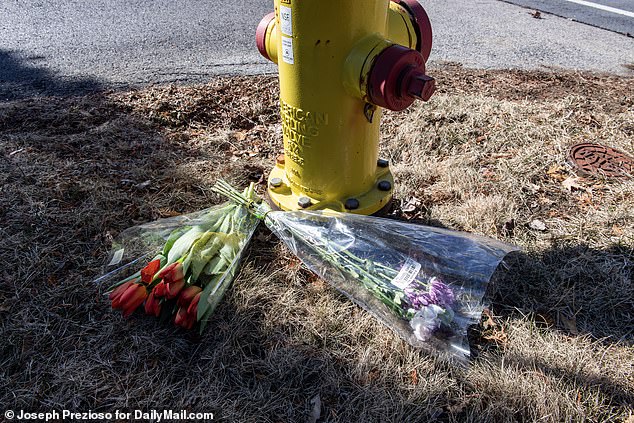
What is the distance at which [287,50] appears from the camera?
175cm

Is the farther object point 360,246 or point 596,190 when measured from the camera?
point 596,190

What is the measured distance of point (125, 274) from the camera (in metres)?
1.94

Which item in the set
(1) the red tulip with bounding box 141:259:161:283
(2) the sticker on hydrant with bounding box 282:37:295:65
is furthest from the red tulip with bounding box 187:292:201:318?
(2) the sticker on hydrant with bounding box 282:37:295:65

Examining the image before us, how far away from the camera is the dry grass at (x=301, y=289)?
59.8 inches

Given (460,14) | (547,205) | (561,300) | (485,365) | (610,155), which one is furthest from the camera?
(460,14)

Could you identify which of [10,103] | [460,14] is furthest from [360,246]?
[460,14]

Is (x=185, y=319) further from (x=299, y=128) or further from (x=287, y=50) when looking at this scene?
(x=287, y=50)

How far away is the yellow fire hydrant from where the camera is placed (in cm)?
163

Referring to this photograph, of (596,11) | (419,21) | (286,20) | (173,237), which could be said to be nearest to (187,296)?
(173,237)

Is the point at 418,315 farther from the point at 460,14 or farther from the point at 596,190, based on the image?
the point at 460,14

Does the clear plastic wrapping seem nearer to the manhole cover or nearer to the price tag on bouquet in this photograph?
the price tag on bouquet

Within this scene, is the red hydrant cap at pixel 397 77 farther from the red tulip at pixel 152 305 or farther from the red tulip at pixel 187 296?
the red tulip at pixel 152 305

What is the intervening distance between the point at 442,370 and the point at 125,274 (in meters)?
1.34

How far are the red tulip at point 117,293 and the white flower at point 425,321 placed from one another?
1.09 meters
